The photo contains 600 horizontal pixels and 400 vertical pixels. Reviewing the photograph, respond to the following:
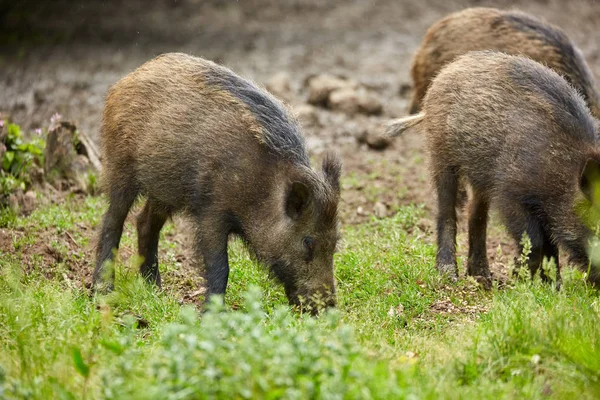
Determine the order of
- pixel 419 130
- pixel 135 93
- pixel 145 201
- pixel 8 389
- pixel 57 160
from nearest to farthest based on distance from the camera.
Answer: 1. pixel 8 389
2. pixel 135 93
3. pixel 145 201
4. pixel 419 130
5. pixel 57 160

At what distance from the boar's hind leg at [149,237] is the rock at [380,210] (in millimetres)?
2435

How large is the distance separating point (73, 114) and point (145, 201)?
163 inches

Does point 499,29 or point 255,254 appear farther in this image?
point 499,29

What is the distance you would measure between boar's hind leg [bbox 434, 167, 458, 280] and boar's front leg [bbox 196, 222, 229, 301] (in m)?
1.78

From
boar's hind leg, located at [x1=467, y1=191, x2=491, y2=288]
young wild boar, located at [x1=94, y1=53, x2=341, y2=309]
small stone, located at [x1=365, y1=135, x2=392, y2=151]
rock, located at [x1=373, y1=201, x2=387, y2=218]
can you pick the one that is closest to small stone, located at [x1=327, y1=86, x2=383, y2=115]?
small stone, located at [x1=365, y1=135, x2=392, y2=151]

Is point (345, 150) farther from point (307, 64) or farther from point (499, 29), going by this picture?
point (307, 64)

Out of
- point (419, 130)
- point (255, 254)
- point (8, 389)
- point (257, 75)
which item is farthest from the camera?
point (257, 75)

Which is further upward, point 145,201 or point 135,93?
point 135,93

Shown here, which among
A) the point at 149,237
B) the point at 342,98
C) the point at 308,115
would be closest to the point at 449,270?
the point at 149,237

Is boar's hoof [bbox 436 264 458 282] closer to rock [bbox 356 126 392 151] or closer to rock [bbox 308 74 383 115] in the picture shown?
rock [bbox 356 126 392 151]

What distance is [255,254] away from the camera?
5.74 meters

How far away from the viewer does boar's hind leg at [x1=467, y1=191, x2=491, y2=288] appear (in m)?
6.83

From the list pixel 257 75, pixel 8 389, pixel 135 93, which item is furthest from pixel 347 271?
pixel 257 75

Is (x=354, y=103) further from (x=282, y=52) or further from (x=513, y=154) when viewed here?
(x=513, y=154)
